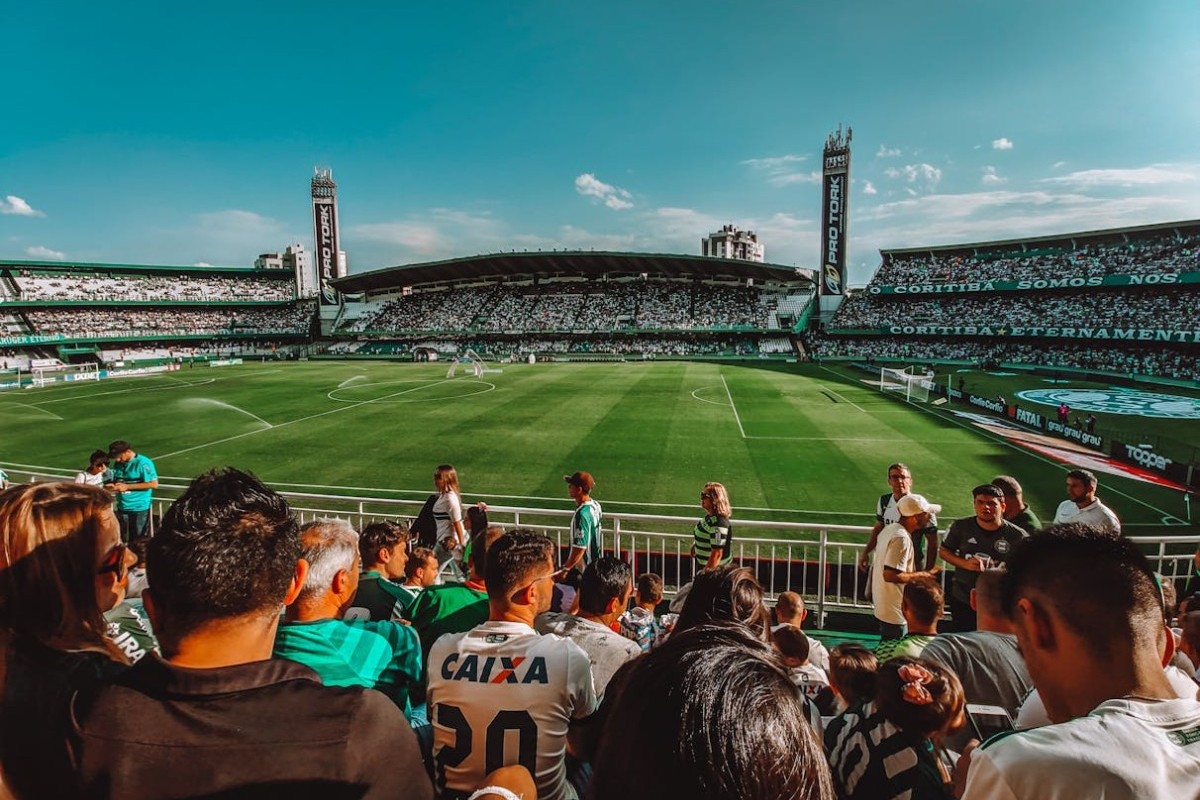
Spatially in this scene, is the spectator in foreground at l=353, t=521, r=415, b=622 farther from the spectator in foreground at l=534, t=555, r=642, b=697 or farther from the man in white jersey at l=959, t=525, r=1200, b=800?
the man in white jersey at l=959, t=525, r=1200, b=800

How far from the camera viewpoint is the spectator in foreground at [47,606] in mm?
1967

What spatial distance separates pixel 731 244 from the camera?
16038 cm

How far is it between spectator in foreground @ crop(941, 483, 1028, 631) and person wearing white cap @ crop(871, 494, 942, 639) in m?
0.31

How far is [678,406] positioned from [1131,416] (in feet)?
69.5

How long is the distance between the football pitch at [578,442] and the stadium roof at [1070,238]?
40.8 m

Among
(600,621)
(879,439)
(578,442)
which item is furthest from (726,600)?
(879,439)

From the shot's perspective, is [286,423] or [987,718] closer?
[987,718]

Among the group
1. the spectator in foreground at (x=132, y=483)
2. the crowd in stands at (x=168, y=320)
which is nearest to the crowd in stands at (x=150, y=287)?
the crowd in stands at (x=168, y=320)

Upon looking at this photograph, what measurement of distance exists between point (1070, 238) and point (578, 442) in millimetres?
65227

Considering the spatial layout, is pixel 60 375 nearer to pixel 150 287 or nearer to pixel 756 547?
pixel 150 287

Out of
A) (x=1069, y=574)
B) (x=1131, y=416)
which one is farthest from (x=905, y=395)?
(x=1069, y=574)

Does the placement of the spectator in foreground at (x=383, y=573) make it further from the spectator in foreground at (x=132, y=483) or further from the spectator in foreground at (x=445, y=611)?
the spectator in foreground at (x=132, y=483)

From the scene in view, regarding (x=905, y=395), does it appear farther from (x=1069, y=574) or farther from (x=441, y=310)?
(x=441, y=310)

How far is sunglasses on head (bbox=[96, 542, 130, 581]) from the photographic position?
2.47 m
